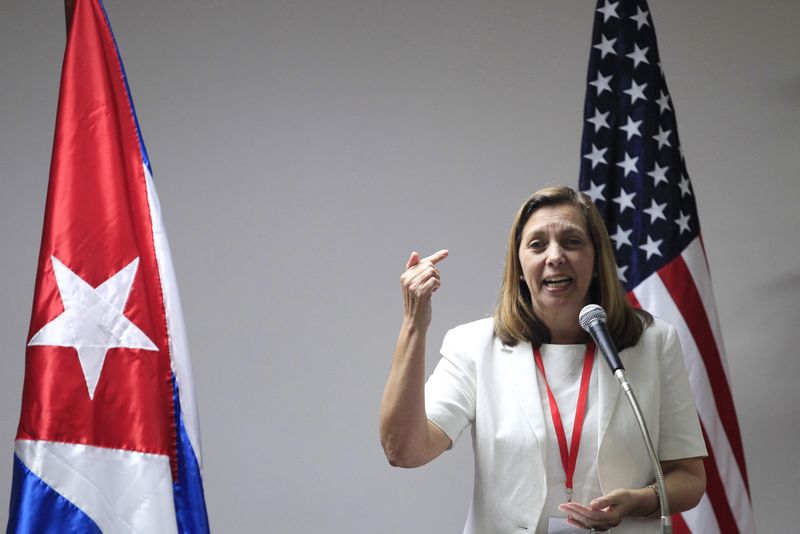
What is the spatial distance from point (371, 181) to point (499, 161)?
47 cm

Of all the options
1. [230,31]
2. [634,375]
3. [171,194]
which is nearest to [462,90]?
[230,31]

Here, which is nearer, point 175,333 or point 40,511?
point 40,511

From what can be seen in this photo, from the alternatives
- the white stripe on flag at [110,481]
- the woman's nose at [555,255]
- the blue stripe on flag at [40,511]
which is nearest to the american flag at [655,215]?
the woman's nose at [555,255]

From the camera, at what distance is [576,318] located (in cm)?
193

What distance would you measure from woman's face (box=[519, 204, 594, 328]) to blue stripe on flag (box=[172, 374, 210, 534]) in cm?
77

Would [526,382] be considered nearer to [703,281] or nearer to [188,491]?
[188,491]

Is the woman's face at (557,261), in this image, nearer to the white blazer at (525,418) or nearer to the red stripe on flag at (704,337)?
the white blazer at (525,418)

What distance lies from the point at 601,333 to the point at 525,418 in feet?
1.07

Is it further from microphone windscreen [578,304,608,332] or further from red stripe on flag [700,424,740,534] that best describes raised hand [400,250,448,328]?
red stripe on flag [700,424,740,534]

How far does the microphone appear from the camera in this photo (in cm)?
151

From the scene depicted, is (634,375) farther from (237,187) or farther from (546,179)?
(237,187)

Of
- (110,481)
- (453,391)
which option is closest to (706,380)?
(453,391)

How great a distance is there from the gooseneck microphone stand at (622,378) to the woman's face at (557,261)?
26 cm

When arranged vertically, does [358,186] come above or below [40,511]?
above
